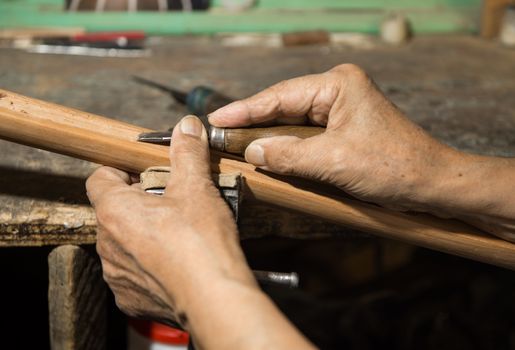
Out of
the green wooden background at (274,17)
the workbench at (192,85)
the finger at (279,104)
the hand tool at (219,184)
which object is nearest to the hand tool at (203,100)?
the workbench at (192,85)

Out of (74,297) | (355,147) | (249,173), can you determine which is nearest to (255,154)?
(249,173)

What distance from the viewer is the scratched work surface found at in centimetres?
100

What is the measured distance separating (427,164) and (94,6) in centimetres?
171

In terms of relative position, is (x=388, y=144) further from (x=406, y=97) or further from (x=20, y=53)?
(x=20, y=53)

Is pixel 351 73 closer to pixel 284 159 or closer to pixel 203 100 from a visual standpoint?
pixel 284 159

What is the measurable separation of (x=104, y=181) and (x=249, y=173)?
22 cm

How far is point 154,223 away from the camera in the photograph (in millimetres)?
756

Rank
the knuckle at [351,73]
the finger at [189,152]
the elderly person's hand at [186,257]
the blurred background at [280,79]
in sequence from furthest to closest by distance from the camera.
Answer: the blurred background at [280,79]
the knuckle at [351,73]
the finger at [189,152]
the elderly person's hand at [186,257]

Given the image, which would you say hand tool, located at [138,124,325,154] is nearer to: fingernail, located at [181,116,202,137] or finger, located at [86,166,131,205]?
fingernail, located at [181,116,202,137]

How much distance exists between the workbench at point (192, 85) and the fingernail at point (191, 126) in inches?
7.9

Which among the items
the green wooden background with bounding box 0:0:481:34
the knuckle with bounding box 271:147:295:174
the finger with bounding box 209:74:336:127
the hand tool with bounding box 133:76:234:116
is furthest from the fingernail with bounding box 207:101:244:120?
the green wooden background with bounding box 0:0:481:34

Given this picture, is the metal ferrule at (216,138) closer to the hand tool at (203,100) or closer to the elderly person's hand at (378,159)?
the elderly person's hand at (378,159)

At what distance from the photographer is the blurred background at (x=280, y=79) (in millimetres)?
1115

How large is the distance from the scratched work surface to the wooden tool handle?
16 centimetres
